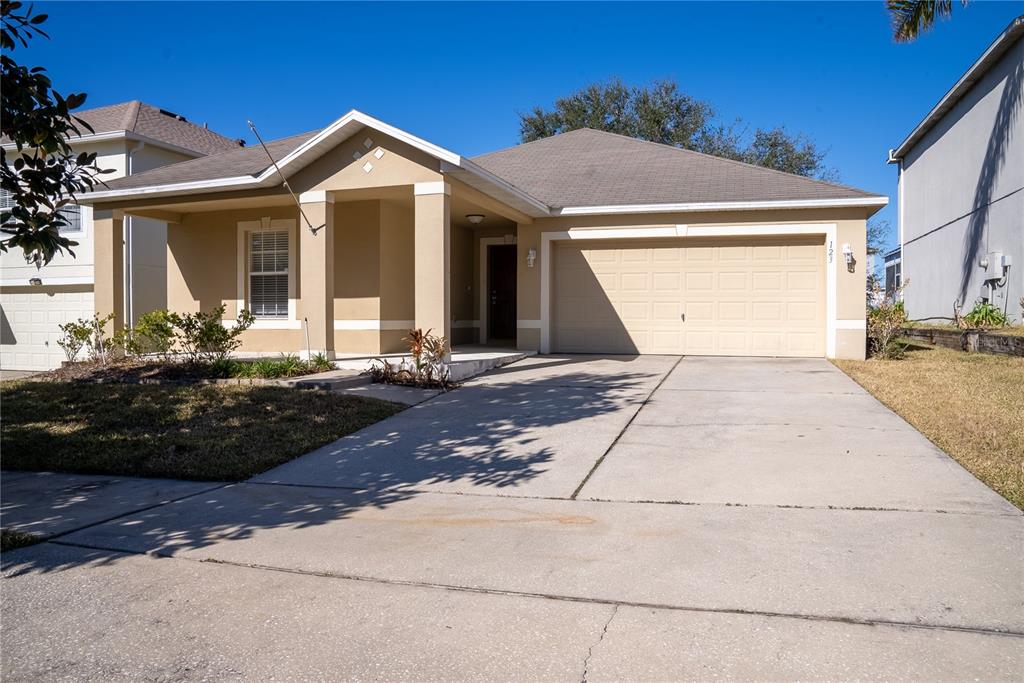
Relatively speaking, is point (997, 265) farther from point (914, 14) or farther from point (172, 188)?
point (172, 188)

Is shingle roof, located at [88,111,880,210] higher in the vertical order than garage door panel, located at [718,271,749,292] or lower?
higher

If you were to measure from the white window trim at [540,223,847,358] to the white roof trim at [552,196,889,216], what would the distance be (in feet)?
1.20

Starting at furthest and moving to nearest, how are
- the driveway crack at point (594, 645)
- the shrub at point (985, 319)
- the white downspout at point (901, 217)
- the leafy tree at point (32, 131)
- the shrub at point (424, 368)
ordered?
the white downspout at point (901, 217), the shrub at point (985, 319), the shrub at point (424, 368), the leafy tree at point (32, 131), the driveway crack at point (594, 645)

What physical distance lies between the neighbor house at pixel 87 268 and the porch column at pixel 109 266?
3.39 meters

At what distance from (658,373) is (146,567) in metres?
8.77

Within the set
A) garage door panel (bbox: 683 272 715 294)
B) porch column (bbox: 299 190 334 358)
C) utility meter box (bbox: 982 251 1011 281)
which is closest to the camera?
porch column (bbox: 299 190 334 358)

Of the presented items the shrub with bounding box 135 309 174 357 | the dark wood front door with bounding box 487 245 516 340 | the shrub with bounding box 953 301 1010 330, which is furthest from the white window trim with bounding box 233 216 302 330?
the shrub with bounding box 953 301 1010 330

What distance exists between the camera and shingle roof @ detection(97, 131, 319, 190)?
13.2m

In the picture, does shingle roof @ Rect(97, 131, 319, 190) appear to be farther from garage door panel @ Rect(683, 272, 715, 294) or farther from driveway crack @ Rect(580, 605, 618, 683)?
driveway crack @ Rect(580, 605, 618, 683)

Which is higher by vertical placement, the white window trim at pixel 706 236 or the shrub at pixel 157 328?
the white window trim at pixel 706 236

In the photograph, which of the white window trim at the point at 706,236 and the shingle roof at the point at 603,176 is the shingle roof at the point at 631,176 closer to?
the shingle roof at the point at 603,176

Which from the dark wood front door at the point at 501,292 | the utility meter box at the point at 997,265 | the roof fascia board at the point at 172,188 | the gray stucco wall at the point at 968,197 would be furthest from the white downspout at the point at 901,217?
the roof fascia board at the point at 172,188

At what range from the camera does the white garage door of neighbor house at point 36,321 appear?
18094mm

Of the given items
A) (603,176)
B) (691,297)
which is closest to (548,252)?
(603,176)
